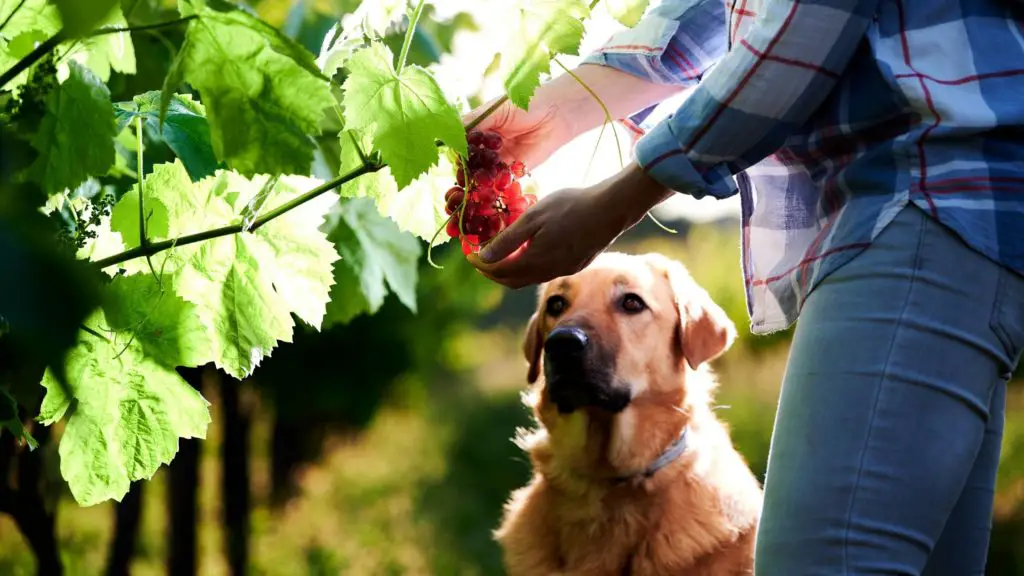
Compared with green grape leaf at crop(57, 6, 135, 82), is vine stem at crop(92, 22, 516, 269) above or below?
below

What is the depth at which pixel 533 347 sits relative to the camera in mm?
3600

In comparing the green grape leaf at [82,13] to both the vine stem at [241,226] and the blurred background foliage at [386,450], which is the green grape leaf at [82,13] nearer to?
the vine stem at [241,226]

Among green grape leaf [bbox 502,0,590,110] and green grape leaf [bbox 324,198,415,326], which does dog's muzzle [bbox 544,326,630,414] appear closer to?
green grape leaf [bbox 324,198,415,326]

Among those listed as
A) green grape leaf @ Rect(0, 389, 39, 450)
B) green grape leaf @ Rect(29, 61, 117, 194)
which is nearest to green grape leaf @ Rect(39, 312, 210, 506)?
green grape leaf @ Rect(0, 389, 39, 450)

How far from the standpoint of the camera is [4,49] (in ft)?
2.94

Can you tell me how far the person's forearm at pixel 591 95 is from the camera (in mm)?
1402

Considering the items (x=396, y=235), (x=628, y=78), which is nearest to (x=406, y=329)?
(x=396, y=235)

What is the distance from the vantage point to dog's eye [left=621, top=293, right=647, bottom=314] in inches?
132

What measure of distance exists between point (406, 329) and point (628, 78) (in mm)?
7913

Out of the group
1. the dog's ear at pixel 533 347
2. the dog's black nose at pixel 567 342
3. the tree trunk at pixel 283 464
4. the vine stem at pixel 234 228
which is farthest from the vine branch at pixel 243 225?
the tree trunk at pixel 283 464

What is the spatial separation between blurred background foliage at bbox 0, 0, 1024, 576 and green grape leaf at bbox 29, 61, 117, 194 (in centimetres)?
489

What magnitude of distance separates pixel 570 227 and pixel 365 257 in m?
0.82

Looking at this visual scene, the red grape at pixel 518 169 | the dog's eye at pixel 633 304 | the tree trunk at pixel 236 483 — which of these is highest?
the red grape at pixel 518 169

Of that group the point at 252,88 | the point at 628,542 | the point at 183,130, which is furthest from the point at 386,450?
→ the point at 252,88
